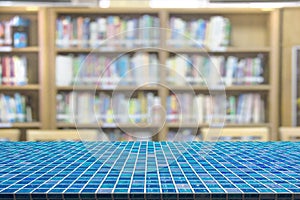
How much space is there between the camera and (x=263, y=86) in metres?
3.72

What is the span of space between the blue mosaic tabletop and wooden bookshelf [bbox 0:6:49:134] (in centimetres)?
226

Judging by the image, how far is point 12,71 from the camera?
3.75 metres

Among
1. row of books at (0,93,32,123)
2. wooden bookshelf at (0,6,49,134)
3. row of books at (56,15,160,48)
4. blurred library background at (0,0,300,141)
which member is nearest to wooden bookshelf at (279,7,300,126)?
blurred library background at (0,0,300,141)

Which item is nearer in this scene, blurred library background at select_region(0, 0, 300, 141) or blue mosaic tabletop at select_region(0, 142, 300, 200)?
blue mosaic tabletop at select_region(0, 142, 300, 200)

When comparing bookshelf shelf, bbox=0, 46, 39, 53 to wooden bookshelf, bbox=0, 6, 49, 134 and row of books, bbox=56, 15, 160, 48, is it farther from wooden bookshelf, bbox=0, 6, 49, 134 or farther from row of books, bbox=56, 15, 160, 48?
row of books, bbox=56, 15, 160, 48

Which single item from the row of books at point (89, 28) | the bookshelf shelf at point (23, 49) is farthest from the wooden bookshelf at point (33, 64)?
the row of books at point (89, 28)

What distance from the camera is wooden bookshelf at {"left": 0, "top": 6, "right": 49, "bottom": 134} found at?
12.0 ft

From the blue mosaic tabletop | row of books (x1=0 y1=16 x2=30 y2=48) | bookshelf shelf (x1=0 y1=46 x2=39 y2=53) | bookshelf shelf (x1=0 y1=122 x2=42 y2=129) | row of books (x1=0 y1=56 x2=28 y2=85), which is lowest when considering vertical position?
bookshelf shelf (x1=0 y1=122 x2=42 y2=129)

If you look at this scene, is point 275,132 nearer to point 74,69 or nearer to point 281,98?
point 281,98

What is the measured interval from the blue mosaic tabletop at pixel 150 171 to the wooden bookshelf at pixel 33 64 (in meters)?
2.26

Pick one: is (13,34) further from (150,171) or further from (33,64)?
(150,171)

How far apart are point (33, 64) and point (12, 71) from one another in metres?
0.23

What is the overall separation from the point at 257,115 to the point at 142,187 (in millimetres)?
3141

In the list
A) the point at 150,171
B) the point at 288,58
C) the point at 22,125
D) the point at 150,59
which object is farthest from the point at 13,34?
the point at 150,171
